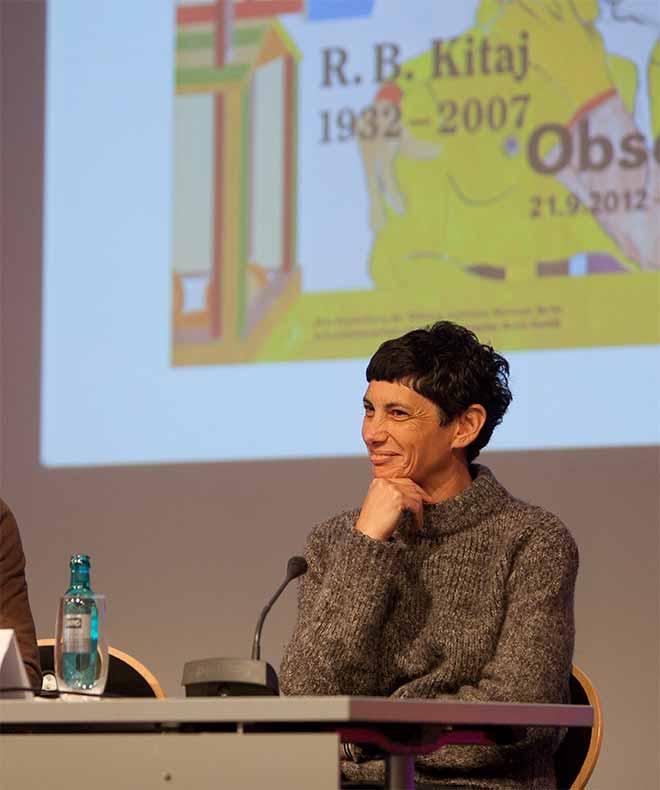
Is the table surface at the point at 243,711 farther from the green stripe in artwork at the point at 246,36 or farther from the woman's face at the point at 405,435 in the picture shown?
the green stripe in artwork at the point at 246,36

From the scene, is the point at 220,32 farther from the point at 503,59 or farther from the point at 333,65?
the point at 503,59

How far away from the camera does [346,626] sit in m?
2.33

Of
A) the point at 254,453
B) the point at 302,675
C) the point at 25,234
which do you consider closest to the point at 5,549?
the point at 302,675

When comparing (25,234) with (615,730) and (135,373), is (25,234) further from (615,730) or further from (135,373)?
(615,730)

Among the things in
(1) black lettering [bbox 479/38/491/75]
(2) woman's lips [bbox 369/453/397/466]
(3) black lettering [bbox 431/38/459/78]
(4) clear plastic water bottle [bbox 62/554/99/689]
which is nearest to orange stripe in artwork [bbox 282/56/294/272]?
(3) black lettering [bbox 431/38/459/78]

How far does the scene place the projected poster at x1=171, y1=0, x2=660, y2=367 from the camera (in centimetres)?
345

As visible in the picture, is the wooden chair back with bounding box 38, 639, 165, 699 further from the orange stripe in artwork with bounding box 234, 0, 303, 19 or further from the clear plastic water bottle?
the orange stripe in artwork with bounding box 234, 0, 303, 19

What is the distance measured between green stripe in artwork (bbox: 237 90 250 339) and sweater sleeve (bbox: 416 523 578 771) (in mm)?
1439

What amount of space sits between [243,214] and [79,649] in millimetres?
1854

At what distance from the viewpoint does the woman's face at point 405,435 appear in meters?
2.57

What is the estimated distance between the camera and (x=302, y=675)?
2.32m

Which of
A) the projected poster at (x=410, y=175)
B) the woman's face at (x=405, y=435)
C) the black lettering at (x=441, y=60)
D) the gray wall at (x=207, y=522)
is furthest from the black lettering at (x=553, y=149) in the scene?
the woman's face at (x=405, y=435)

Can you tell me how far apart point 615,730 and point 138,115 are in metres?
1.93

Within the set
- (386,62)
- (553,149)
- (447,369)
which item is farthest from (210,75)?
(447,369)
